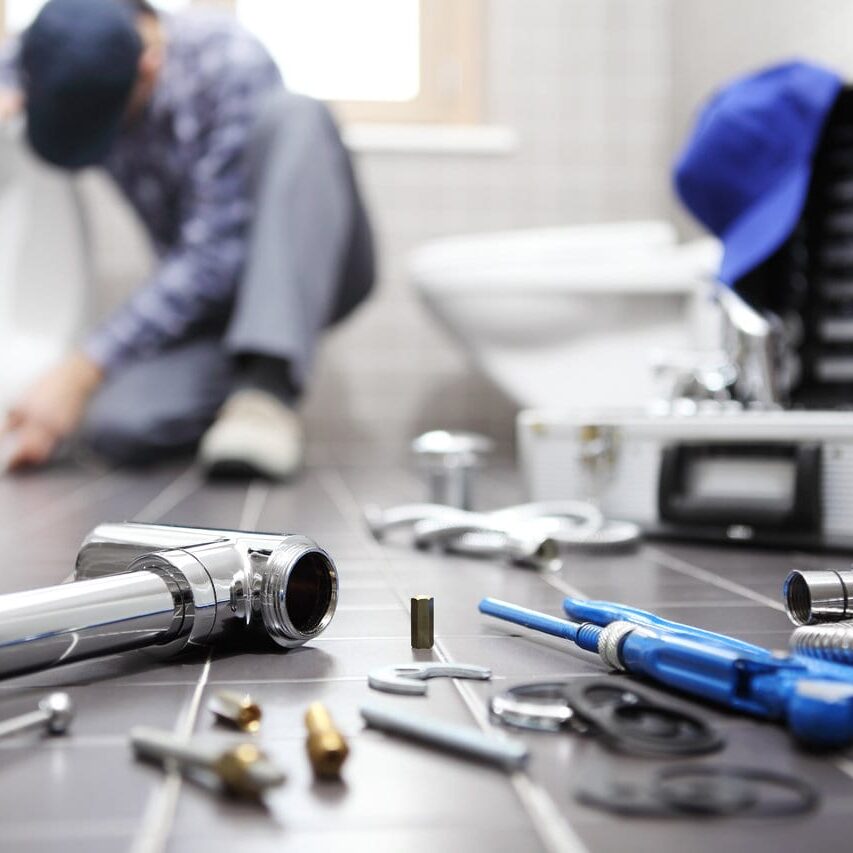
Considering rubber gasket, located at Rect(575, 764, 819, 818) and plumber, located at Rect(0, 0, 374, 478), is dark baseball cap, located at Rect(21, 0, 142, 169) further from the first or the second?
rubber gasket, located at Rect(575, 764, 819, 818)

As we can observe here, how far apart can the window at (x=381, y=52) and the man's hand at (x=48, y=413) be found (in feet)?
4.03

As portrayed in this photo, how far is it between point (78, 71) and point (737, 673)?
1.93m

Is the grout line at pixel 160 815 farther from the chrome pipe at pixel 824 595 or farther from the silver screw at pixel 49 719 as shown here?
the chrome pipe at pixel 824 595

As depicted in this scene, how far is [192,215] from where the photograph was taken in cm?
229

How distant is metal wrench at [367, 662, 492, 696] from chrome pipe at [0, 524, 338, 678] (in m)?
0.08

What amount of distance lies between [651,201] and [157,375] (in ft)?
5.14

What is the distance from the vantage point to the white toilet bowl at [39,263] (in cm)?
241

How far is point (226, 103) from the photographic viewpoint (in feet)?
7.32

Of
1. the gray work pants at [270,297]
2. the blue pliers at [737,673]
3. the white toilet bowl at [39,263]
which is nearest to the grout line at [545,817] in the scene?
the blue pliers at [737,673]

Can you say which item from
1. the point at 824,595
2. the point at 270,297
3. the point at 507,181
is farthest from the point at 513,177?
the point at 824,595

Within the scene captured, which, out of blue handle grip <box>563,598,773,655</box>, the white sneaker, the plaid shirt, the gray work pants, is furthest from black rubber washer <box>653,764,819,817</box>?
the plaid shirt

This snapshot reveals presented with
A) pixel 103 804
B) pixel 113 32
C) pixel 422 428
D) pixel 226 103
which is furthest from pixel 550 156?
pixel 103 804

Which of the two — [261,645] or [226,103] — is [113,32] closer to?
[226,103]

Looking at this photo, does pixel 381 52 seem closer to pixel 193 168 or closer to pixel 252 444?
pixel 193 168
